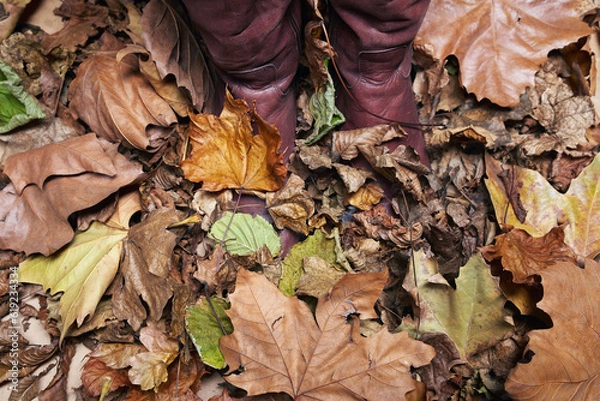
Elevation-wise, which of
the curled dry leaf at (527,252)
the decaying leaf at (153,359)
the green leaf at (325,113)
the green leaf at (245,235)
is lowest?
the decaying leaf at (153,359)

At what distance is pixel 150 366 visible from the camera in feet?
3.07

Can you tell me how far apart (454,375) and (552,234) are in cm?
35

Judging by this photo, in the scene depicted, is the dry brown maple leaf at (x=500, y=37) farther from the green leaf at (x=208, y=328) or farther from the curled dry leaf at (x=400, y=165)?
the green leaf at (x=208, y=328)

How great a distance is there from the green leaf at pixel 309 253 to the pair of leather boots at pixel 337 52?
0.75 ft

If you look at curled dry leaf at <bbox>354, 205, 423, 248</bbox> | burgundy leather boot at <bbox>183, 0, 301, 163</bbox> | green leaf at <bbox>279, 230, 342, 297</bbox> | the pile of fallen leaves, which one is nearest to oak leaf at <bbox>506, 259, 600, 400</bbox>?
the pile of fallen leaves

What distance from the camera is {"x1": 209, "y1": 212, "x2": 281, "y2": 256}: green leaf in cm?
105

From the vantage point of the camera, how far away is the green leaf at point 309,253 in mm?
1005

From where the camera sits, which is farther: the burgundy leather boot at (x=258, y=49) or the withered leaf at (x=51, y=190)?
the withered leaf at (x=51, y=190)

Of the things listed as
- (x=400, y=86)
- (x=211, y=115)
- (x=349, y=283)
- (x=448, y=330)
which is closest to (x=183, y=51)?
(x=211, y=115)

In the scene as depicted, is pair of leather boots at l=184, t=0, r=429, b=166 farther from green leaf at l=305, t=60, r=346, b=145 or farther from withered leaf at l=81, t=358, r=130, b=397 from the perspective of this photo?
withered leaf at l=81, t=358, r=130, b=397

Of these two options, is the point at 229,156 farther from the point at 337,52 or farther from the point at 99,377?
the point at 99,377

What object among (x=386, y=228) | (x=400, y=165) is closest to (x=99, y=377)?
(x=386, y=228)

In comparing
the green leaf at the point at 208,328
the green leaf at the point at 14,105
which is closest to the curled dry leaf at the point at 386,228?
the green leaf at the point at 208,328

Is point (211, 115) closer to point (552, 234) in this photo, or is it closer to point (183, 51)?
point (183, 51)
